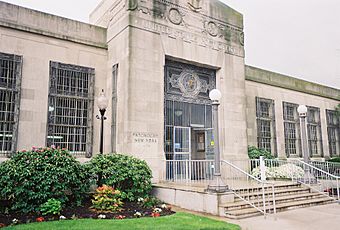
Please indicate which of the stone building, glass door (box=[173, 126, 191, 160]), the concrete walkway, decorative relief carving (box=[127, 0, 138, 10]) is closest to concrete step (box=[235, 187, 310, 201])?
the concrete walkway

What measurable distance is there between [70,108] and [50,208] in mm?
5174

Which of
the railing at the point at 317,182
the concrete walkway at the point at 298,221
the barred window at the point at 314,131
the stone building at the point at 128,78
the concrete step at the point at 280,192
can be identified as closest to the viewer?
the concrete walkway at the point at 298,221

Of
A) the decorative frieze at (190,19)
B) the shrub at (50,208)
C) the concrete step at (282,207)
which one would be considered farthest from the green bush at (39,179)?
the decorative frieze at (190,19)

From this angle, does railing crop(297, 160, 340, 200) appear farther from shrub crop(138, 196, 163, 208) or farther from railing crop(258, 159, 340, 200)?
shrub crop(138, 196, 163, 208)

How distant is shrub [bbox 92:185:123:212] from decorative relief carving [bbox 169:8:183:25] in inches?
313

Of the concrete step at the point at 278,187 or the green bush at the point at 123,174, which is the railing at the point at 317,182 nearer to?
the concrete step at the point at 278,187

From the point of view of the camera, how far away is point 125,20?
1205 cm

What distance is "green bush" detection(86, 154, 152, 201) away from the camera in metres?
9.38

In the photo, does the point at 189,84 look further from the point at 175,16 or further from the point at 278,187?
the point at 278,187

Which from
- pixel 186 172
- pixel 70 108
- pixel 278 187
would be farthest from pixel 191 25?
pixel 278 187

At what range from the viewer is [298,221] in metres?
7.43

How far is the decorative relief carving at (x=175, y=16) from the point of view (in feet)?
43.1

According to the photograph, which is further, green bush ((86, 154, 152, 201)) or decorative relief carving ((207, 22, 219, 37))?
decorative relief carving ((207, 22, 219, 37))

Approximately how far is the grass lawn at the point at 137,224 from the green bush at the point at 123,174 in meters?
2.46
